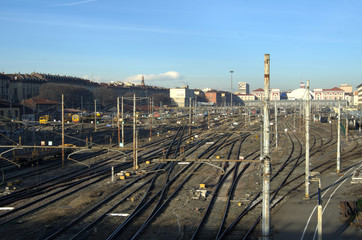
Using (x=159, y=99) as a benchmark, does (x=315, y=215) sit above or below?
below

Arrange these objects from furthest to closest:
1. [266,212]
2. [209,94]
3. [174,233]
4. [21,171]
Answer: [209,94] < [21,171] < [174,233] < [266,212]

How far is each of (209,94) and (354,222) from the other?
14341 centimetres

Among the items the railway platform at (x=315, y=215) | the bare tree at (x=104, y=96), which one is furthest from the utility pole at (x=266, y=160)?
the bare tree at (x=104, y=96)

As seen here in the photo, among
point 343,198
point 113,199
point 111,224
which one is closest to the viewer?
point 111,224

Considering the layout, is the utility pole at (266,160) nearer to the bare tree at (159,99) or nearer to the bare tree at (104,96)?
the bare tree at (104,96)

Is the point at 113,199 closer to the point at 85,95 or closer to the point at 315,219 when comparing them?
the point at 315,219

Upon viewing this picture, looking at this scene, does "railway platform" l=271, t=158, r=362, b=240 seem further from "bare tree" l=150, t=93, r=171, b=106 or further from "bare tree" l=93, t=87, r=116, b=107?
"bare tree" l=150, t=93, r=171, b=106

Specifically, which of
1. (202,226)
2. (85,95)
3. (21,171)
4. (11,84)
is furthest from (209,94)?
(202,226)

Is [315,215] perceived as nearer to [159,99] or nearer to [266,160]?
[266,160]

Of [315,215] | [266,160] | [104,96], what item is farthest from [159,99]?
[266,160]

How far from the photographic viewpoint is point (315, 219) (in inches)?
484

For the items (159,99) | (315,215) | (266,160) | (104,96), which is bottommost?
(315,215)

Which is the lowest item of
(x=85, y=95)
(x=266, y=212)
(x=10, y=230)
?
(x=10, y=230)

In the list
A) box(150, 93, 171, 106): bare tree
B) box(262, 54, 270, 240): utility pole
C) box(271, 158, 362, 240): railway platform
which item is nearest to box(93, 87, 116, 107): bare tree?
box(150, 93, 171, 106): bare tree
